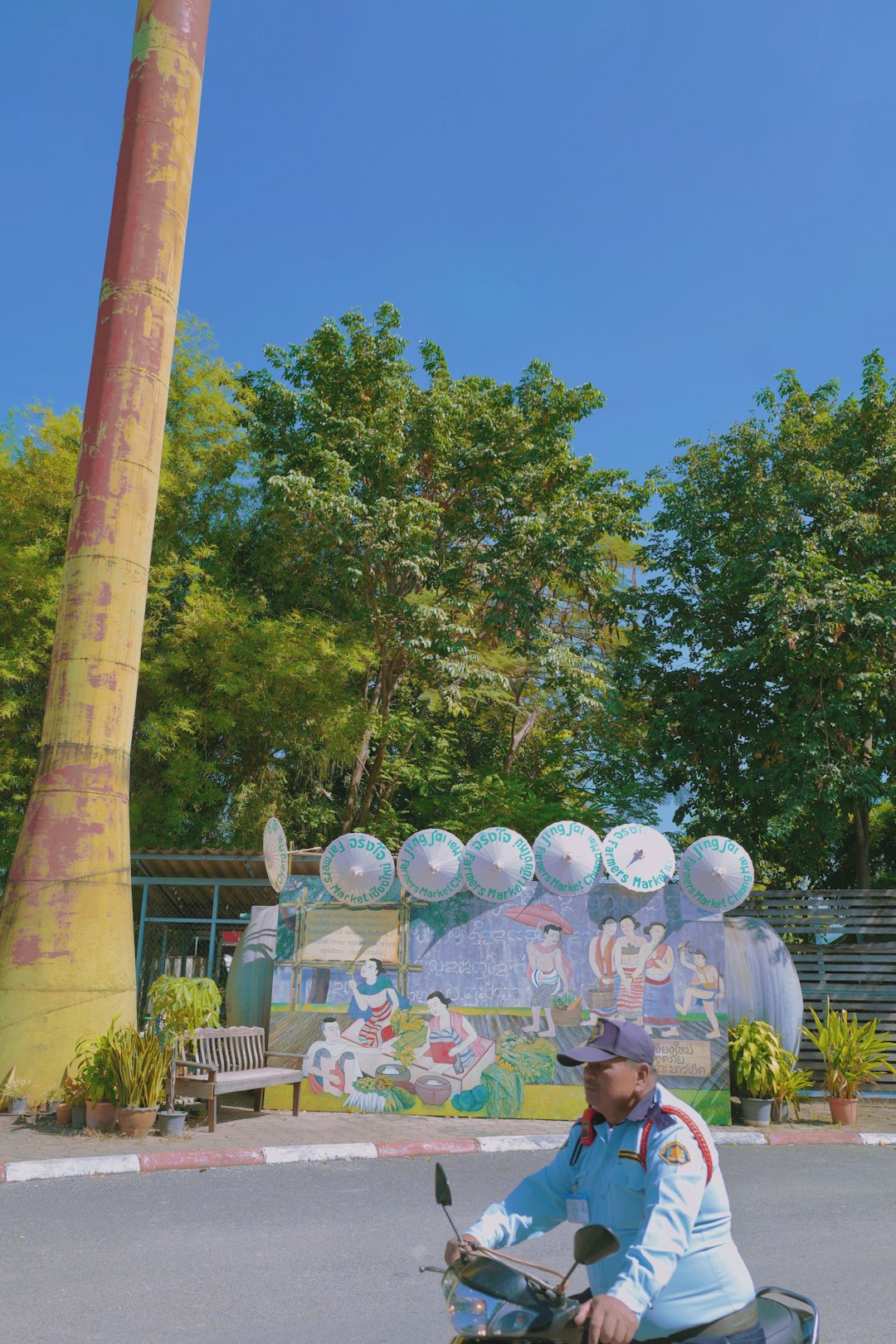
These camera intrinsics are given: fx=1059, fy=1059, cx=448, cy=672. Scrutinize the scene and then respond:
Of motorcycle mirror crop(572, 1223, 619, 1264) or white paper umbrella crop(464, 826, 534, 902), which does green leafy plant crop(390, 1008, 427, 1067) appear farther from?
motorcycle mirror crop(572, 1223, 619, 1264)

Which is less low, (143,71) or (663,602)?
(143,71)

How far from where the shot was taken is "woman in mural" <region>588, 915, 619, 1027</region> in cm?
1226

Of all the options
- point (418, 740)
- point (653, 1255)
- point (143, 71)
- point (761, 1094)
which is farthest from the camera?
point (418, 740)

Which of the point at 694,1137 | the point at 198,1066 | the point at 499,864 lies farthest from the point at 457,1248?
the point at 499,864

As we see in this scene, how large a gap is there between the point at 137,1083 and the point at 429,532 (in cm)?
1195

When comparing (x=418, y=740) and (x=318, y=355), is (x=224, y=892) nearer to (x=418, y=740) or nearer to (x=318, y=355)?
(x=418, y=740)

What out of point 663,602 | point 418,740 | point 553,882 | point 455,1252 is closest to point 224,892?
point 418,740

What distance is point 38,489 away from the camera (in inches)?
817

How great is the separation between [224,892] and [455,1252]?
16920mm

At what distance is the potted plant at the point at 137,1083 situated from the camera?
33.4 ft

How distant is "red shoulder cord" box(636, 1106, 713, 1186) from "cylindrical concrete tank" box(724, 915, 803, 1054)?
10357 millimetres

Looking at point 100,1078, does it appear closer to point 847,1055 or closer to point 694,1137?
point 847,1055

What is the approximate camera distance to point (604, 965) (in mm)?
12406

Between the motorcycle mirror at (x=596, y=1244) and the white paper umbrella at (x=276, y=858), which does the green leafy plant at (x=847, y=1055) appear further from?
the motorcycle mirror at (x=596, y=1244)
